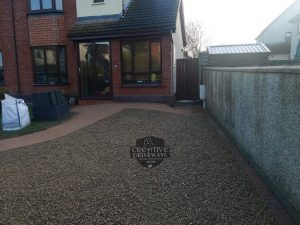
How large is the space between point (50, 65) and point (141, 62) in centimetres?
496

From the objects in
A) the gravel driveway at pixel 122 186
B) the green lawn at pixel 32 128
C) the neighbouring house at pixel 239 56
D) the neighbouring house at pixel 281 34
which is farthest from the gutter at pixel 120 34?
the neighbouring house at pixel 281 34

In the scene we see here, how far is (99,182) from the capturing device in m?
4.71

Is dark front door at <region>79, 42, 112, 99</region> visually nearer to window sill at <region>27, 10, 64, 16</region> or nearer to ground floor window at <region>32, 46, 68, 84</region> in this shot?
ground floor window at <region>32, 46, 68, 84</region>

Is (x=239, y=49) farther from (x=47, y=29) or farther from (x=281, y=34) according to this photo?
(x=281, y=34)

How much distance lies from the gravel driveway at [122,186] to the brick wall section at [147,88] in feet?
21.7

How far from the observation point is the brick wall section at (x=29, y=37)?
14.9 metres

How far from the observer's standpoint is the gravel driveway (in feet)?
11.8

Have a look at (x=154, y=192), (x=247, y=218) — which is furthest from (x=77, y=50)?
(x=247, y=218)

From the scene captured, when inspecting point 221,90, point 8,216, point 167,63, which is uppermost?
point 167,63

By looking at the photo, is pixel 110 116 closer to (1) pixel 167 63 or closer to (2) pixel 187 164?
(1) pixel 167 63

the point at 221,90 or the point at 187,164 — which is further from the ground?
the point at 221,90

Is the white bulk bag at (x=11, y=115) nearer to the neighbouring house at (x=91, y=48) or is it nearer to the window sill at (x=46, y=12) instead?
the neighbouring house at (x=91, y=48)

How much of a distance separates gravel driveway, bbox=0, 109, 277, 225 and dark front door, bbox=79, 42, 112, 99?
768 cm

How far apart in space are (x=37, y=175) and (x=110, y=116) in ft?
18.3
